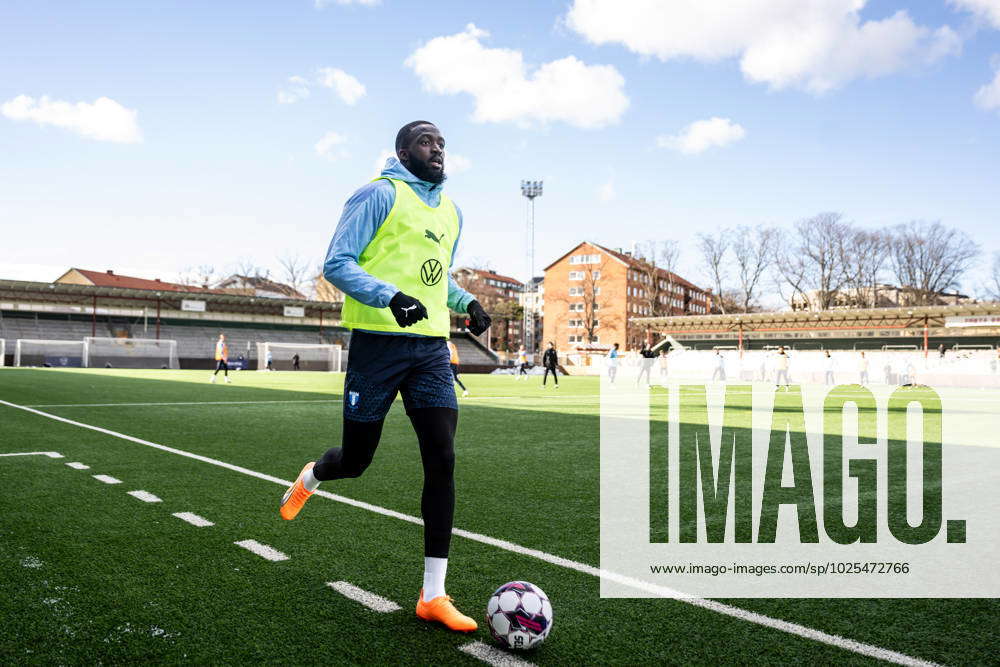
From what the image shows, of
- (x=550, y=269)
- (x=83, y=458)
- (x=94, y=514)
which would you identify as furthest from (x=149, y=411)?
(x=550, y=269)

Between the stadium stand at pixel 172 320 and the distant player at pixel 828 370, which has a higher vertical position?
the stadium stand at pixel 172 320

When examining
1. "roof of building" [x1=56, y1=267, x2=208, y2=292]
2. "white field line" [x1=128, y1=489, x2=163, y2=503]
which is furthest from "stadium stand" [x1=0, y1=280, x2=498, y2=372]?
"white field line" [x1=128, y1=489, x2=163, y2=503]

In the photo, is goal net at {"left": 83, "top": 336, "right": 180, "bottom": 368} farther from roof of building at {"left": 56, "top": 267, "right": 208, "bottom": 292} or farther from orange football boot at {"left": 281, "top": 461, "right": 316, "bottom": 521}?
orange football boot at {"left": 281, "top": 461, "right": 316, "bottom": 521}

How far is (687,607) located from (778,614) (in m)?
0.39

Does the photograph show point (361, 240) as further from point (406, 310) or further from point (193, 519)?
point (193, 519)

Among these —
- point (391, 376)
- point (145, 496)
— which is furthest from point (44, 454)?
point (391, 376)

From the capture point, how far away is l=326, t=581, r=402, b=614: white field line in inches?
125

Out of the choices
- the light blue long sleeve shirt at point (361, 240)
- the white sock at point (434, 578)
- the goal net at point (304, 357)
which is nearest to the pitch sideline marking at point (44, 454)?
the light blue long sleeve shirt at point (361, 240)

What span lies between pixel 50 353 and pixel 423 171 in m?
48.3

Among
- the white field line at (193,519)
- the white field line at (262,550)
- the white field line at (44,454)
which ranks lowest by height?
the white field line at (44,454)

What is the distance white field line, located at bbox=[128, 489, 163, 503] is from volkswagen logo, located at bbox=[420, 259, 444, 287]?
3.31m

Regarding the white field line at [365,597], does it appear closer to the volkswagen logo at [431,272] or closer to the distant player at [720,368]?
the volkswagen logo at [431,272]

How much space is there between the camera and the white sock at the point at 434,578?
3.04 meters

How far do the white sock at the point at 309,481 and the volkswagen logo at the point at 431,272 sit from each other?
1273mm
